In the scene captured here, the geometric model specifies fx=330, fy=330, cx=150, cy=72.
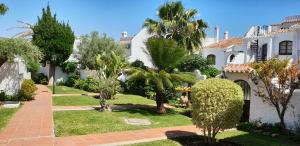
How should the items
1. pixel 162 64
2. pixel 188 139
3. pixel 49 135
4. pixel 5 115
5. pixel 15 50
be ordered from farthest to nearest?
1. pixel 15 50
2. pixel 162 64
3. pixel 5 115
4. pixel 188 139
5. pixel 49 135

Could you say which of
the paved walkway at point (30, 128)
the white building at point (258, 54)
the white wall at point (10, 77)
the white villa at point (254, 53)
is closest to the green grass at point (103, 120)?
the paved walkway at point (30, 128)

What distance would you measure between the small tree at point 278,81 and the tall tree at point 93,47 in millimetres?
24432

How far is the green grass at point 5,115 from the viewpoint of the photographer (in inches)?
553

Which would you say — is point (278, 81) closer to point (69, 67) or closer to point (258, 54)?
point (258, 54)

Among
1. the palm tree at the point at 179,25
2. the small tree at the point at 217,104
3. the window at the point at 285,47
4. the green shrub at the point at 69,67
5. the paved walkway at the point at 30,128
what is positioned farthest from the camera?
the green shrub at the point at 69,67

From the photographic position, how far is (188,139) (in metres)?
12.8


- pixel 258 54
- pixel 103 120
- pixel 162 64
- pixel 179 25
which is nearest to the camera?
pixel 103 120

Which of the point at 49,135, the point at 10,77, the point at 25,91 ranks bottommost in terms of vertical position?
the point at 49,135

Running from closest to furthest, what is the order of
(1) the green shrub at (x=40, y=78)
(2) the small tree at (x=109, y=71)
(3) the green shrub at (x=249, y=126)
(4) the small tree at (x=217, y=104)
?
(4) the small tree at (x=217, y=104)
(3) the green shrub at (x=249, y=126)
(2) the small tree at (x=109, y=71)
(1) the green shrub at (x=40, y=78)

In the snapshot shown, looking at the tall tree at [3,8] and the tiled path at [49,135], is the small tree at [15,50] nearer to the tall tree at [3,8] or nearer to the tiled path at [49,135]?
the tiled path at [49,135]

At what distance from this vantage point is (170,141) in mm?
12336

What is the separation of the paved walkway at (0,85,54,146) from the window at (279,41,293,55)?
79.7ft

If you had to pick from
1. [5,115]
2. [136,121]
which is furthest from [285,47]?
[5,115]

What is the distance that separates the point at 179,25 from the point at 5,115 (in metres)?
18.2
